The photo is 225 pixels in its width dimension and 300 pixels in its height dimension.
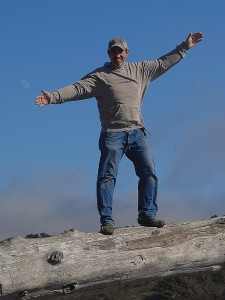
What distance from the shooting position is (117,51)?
9031 mm

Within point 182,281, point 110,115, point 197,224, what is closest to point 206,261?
point 197,224

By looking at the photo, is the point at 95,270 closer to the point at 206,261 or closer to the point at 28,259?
the point at 28,259

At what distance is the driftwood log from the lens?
24.3ft

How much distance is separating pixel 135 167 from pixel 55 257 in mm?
2105

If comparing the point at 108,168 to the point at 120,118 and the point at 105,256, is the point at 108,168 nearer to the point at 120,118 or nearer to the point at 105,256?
the point at 120,118

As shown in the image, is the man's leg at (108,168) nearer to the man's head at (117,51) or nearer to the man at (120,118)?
the man at (120,118)

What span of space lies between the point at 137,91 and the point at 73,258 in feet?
8.73

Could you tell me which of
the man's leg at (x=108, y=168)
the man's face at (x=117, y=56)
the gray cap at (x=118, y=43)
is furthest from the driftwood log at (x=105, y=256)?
the gray cap at (x=118, y=43)

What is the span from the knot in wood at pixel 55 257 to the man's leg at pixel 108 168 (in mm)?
1052

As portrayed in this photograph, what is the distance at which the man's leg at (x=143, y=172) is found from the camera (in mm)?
9008

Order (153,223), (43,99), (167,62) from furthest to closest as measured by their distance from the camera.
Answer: (167,62)
(153,223)
(43,99)

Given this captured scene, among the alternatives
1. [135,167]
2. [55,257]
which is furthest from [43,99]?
[55,257]

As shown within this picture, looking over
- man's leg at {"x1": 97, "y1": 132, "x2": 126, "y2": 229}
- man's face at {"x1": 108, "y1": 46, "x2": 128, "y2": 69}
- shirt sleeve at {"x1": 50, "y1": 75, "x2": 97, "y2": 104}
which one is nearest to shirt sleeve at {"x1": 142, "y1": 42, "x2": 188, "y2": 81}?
man's face at {"x1": 108, "y1": 46, "x2": 128, "y2": 69}

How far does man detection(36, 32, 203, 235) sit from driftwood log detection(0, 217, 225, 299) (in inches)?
22.2
